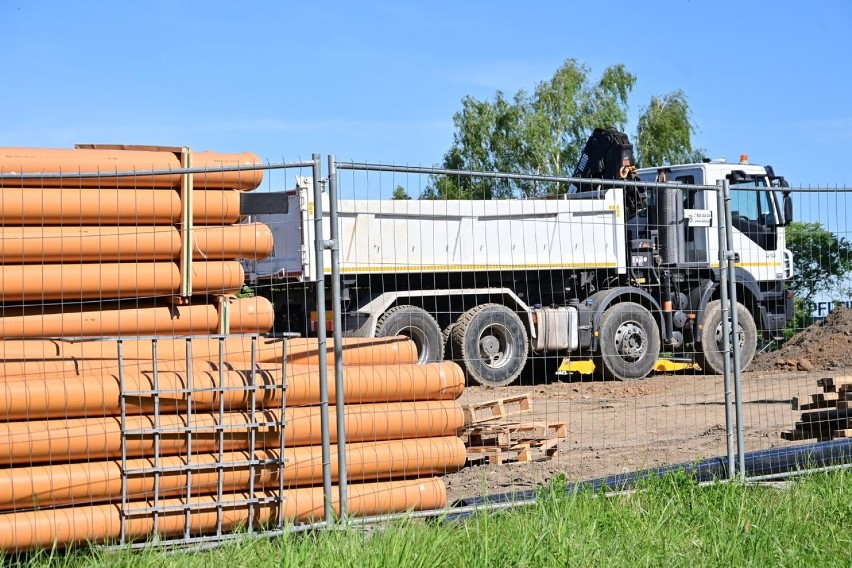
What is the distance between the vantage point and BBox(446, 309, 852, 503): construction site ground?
8.95 m

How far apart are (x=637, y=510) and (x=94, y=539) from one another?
3.13m

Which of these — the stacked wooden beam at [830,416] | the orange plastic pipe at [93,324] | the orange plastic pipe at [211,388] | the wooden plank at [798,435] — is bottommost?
the wooden plank at [798,435]

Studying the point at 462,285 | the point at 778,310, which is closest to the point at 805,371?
the point at 778,310

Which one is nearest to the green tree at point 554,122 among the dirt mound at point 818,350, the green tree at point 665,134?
the green tree at point 665,134

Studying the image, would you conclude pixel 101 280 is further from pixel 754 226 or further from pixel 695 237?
pixel 754 226

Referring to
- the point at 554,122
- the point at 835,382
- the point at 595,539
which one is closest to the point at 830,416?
the point at 835,382

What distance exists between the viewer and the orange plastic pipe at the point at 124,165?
20.0 ft

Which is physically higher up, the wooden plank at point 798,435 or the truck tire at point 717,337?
the truck tire at point 717,337

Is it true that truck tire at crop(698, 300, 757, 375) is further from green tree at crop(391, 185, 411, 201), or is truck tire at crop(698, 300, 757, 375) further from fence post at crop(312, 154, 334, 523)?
fence post at crop(312, 154, 334, 523)

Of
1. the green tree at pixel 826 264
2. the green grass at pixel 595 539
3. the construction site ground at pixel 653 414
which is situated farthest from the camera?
the green tree at pixel 826 264

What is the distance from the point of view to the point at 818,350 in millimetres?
18859

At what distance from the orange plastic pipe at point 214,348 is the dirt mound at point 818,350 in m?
13.3

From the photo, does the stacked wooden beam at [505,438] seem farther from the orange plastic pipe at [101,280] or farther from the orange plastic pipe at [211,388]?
the orange plastic pipe at [101,280]

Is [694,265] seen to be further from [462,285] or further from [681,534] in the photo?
[681,534]
